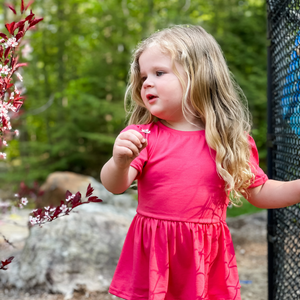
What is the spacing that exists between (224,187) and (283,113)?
645 mm

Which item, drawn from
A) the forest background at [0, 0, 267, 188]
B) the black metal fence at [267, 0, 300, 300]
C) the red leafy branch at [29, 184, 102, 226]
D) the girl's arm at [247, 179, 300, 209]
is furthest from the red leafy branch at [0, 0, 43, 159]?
the forest background at [0, 0, 267, 188]

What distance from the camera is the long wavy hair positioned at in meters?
1.44

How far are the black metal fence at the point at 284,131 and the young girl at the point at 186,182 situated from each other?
0.32m

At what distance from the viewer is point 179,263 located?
1428mm

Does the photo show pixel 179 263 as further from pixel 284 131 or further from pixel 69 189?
pixel 69 189

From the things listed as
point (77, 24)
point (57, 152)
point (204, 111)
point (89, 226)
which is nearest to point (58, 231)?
point (89, 226)

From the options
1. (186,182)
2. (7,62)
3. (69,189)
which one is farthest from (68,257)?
(69,189)

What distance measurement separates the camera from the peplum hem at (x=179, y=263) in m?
1.39

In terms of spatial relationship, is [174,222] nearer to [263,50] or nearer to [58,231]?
[58,231]

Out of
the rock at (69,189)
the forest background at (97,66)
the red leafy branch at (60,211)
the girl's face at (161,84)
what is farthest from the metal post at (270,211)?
the forest background at (97,66)

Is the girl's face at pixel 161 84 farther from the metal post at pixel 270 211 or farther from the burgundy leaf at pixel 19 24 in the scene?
the metal post at pixel 270 211

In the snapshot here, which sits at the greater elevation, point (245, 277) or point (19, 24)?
point (19, 24)

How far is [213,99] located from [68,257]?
203cm

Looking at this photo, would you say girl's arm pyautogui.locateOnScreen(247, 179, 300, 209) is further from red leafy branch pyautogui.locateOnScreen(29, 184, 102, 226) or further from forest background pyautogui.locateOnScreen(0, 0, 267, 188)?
forest background pyautogui.locateOnScreen(0, 0, 267, 188)
